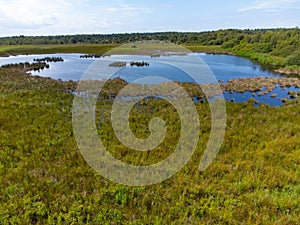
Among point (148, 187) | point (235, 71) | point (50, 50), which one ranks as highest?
point (50, 50)

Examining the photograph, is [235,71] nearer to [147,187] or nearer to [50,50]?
[147,187]

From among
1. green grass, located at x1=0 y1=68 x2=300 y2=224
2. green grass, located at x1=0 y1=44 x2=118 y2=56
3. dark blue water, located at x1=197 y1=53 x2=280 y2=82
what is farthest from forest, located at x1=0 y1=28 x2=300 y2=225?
green grass, located at x1=0 y1=44 x2=118 y2=56

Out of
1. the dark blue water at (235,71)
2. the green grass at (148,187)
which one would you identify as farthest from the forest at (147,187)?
the dark blue water at (235,71)

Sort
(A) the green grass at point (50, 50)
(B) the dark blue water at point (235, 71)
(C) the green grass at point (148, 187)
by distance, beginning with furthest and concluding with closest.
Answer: (A) the green grass at point (50, 50), (B) the dark blue water at point (235, 71), (C) the green grass at point (148, 187)

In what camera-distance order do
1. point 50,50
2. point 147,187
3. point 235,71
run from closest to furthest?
point 147,187 < point 235,71 < point 50,50

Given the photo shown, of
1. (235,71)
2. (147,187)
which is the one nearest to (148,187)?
(147,187)

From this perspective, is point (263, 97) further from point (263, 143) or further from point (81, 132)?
point (81, 132)

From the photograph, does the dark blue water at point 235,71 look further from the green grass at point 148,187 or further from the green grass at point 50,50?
the green grass at point 50,50

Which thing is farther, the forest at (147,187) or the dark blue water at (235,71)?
the dark blue water at (235,71)
